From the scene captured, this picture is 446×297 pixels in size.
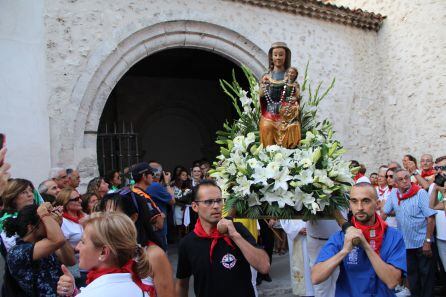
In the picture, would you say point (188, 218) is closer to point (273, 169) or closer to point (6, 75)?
point (6, 75)

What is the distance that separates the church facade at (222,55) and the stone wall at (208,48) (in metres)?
Result: 0.02

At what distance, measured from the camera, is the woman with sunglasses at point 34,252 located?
10.0 feet

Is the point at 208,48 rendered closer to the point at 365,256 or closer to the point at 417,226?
the point at 417,226

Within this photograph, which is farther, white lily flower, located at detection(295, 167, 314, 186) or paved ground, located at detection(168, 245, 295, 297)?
paved ground, located at detection(168, 245, 295, 297)

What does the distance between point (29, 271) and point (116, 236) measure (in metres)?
1.32

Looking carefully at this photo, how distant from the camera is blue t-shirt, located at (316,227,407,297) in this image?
272cm

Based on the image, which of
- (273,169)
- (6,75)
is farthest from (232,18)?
(273,169)

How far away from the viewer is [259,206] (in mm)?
3537

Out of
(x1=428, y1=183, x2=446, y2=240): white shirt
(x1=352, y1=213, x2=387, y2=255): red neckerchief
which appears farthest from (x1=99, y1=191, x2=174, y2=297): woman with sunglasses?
(x1=428, y1=183, x2=446, y2=240): white shirt

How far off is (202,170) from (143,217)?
18.6 feet

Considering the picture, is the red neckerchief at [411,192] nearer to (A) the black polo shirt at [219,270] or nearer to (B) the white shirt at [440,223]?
(B) the white shirt at [440,223]

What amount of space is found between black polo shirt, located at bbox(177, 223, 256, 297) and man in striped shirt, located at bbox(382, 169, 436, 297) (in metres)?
3.74

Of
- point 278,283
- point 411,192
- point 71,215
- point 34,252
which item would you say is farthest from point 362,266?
point 278,283

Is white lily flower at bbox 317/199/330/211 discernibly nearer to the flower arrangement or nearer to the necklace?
the flower arrangement
